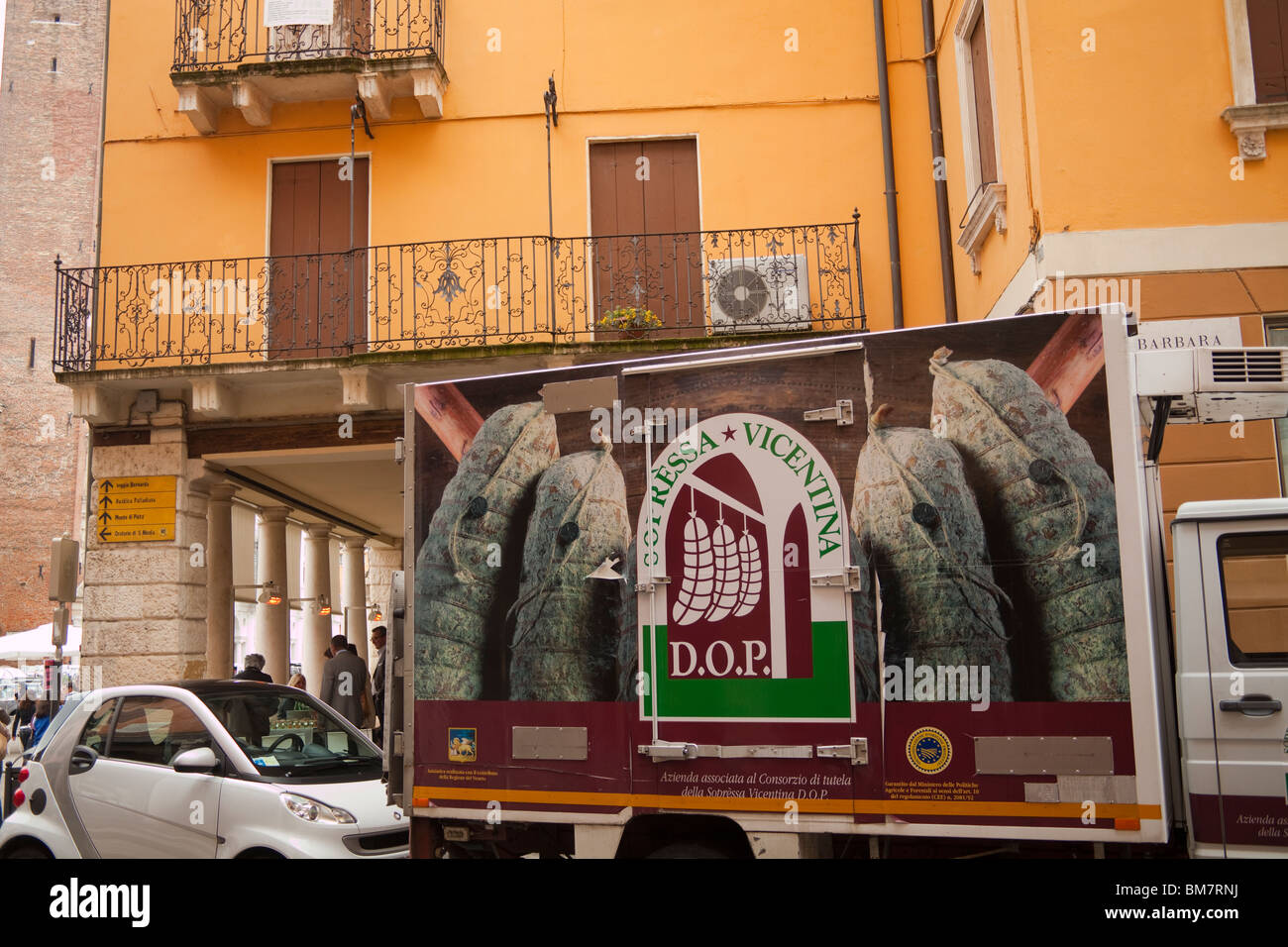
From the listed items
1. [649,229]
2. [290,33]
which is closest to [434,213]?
[649,229]

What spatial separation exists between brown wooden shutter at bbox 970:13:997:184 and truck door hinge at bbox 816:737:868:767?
25.1ft

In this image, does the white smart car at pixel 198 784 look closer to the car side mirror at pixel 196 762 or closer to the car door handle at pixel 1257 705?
the car side mirror at pixel 196 762

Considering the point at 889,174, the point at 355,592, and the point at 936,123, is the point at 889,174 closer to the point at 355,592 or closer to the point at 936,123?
the point at 936,123

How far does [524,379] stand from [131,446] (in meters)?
9.80

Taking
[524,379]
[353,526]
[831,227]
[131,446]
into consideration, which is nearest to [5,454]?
[353,526]

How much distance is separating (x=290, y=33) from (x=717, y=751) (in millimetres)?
12360

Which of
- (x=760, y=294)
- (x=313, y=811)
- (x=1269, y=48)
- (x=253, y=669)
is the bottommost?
(x=313, y=811)

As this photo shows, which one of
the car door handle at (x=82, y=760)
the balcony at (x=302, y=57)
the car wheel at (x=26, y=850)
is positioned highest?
the balcony at (x=302, y=57)

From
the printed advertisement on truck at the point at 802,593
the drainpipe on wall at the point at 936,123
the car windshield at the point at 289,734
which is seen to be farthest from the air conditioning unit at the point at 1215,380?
the drainpipe on wall at the point at 936,123

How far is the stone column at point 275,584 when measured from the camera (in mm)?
18281

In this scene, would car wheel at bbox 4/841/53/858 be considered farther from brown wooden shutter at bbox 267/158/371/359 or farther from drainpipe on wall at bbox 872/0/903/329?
drainpipe on wall at bbox 872/0/903/329

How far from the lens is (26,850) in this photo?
7375 mm

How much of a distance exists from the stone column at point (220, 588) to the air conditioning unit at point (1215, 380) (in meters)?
12.3

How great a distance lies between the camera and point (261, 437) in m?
14.0
